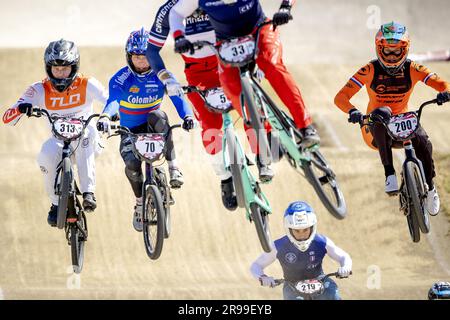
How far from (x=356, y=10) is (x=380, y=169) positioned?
1663 cm

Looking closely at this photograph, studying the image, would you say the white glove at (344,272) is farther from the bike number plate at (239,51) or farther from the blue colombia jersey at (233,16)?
the blue colombia jersey at (233,16)

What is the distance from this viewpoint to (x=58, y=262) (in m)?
22.9

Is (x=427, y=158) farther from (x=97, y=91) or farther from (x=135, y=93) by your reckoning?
(x=97, y=91)

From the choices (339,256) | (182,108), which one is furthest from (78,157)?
(339,256)

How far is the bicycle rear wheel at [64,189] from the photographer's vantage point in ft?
47.3

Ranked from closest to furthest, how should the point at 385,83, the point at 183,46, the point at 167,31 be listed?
the point at 183,46
the point at 167,31
the point at 385,83

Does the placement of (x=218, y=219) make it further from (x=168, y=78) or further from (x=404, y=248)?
(x=168, y=78)

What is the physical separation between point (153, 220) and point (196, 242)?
8647 millimetres

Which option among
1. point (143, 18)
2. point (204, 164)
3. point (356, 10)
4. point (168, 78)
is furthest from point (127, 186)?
point (356, 10)

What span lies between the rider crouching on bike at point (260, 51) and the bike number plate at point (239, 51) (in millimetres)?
282

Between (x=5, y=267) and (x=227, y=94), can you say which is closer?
(x=227, y=94)

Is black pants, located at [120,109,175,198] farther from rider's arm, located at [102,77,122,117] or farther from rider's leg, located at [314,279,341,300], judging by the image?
rider's leg, located at [314,279,341,300]

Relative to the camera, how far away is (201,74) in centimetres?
1447

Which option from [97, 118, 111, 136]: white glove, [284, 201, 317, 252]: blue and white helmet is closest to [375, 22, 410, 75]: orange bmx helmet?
[284, 201, 317, 252]: blue and white helmet
